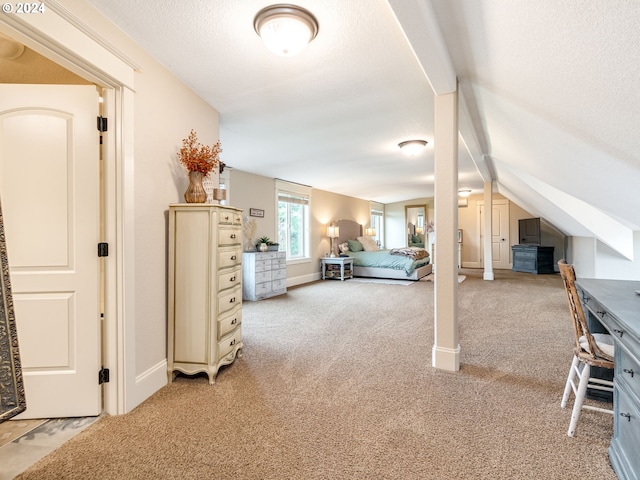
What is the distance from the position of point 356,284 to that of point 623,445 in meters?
5.45

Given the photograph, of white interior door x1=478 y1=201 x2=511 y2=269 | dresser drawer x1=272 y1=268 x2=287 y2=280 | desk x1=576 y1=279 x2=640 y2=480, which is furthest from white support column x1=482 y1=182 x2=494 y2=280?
desk x1=576 y1=279 x2=640 y2=480

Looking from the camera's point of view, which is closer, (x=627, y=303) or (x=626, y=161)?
(x=627, y=303)

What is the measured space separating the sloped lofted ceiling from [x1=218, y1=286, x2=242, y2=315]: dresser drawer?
5.61ft

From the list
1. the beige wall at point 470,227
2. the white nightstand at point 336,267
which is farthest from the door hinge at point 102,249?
Answer: the beige wall at point 470,227

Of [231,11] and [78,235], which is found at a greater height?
[231,11]

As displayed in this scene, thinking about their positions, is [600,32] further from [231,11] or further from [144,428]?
[144,428]

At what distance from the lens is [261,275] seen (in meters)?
5.23

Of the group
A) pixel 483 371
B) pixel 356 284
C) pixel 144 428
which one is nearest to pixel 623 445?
pixel 483 371

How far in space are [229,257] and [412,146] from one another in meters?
3.09

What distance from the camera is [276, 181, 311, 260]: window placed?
6.49 metres

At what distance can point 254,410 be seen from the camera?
6.25 ft

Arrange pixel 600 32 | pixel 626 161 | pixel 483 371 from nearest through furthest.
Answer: pixel 600 32 < pixel 626 161 < pixel 483 371

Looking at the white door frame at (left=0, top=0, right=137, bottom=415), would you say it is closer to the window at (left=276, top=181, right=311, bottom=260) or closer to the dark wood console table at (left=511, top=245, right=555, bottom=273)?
the window at (left=276, top=181, right=311, bottom=260)

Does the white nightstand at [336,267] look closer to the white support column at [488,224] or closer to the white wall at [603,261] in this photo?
the white support column at [488,224]
